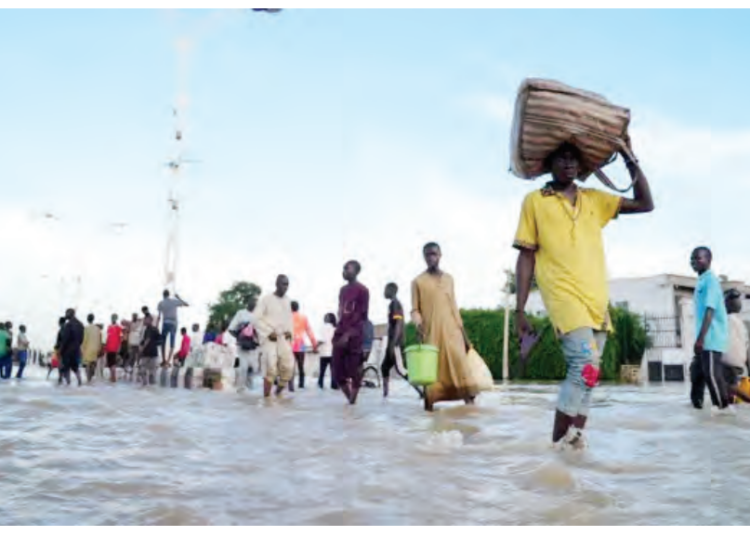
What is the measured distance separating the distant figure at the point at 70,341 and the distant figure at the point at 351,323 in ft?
24.7

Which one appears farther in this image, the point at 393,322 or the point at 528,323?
the point at 393,322

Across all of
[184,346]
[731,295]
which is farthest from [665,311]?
[731,295]

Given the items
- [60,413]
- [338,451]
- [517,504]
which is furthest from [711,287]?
[60,413]

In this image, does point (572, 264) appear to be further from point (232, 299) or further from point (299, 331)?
point (232, 299)

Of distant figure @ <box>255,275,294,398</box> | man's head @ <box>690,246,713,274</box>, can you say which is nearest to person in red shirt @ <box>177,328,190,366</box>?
distant figure @ <box>255,275,294,398</box>

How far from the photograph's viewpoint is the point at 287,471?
14.1 ft

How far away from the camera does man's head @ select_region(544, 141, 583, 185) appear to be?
5.09m

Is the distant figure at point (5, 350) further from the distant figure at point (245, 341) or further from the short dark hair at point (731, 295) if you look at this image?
the short dark hair at point (731, 295)

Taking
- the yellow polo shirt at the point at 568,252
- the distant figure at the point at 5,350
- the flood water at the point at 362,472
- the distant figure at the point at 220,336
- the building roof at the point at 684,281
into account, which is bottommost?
the flood water at the point at 362,472

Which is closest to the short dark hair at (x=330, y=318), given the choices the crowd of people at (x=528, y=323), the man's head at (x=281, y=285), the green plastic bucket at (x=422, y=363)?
the crowd of people at (x=528, y=323)

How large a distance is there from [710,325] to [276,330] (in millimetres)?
5337

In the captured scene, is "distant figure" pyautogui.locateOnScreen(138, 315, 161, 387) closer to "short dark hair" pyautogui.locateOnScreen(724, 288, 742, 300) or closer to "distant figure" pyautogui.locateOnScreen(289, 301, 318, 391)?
"distant figure" pyautogui.locateOnScreen(289, 301, 318, 391)

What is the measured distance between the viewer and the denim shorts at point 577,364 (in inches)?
192

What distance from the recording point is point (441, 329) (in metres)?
8.70
